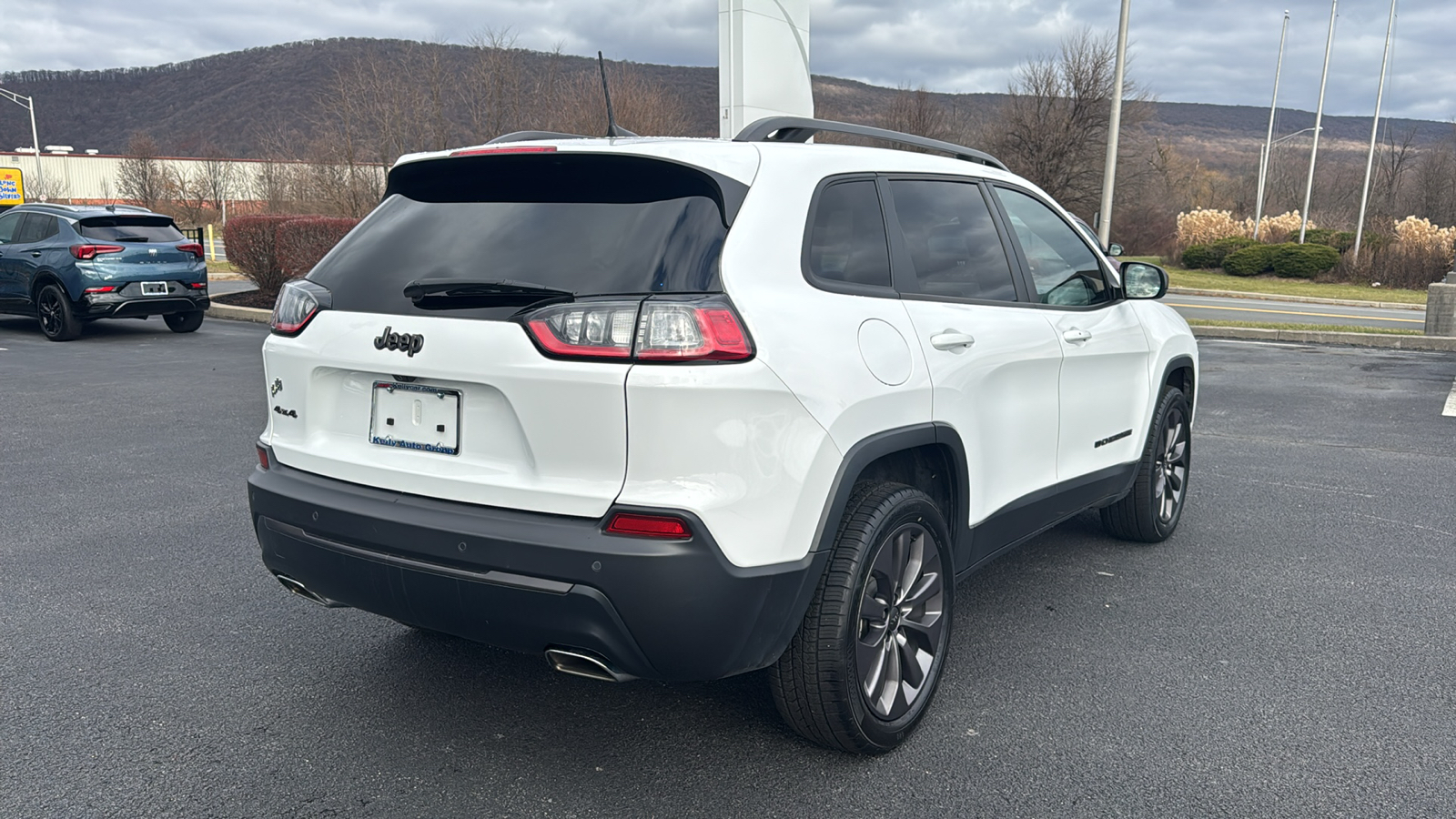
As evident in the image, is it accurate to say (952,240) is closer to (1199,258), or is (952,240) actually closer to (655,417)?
(655,417)

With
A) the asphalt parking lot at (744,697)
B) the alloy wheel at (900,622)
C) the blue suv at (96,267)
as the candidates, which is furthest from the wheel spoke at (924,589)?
the blue suv at (96,267)

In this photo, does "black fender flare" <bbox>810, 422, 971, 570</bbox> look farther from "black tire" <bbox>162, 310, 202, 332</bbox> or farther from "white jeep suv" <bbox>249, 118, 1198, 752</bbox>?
"black tire" <bbox>162, 310, 202, 332</bbox>

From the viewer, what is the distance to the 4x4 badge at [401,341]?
107 inches

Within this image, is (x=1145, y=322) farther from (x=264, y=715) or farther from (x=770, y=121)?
(x=264, y=715)

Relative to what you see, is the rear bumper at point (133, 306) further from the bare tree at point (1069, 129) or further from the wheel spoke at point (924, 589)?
the bare tree at point (1069, 129)

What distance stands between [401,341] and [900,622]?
64.5 inches

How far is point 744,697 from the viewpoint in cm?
342

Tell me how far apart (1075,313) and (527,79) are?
23793 mm

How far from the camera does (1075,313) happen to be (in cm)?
413

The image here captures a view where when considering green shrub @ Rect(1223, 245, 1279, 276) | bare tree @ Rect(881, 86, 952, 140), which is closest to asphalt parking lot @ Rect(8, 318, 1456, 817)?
green shrub @ Rect(1223, 245, 1279, 276)

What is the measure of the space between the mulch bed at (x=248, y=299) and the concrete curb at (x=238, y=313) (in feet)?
1.04

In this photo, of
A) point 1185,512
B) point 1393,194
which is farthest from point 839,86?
point 1185,512

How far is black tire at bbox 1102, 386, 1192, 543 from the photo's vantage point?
4.91 meters

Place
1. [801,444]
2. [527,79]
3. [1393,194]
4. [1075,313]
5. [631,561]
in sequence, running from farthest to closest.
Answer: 1. [1393,194]
2. [527,79]
3. [1075,313]
4. [801,444]
5. [631,561]
